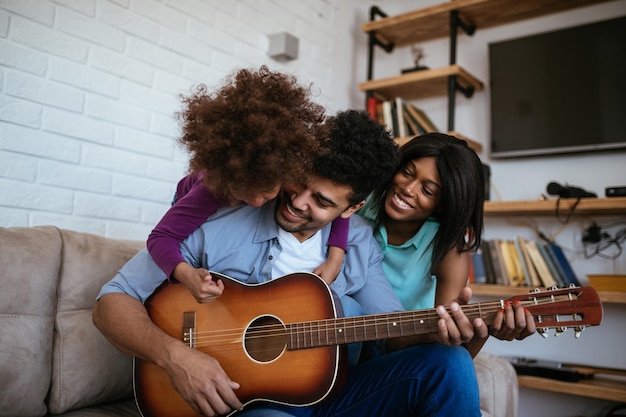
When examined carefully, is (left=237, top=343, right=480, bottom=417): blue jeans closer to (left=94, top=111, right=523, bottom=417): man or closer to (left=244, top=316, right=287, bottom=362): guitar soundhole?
(left=94, top=111, right=523, bottom=417): man

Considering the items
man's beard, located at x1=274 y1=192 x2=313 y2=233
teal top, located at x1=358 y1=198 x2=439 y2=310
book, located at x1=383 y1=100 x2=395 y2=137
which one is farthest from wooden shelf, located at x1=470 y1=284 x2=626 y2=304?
man's beard, located at x1=274 y1=192 x2=313 y2=233

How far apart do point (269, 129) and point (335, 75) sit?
2.32 m

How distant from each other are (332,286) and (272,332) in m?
0.24

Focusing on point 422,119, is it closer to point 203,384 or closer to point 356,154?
point 356,154

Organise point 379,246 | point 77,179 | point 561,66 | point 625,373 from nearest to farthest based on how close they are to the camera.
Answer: point 379,246
point 77,179
point 625,373
point 561,66

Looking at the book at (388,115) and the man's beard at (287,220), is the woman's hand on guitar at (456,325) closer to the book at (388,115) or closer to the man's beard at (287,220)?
the man's beard at (287,220)

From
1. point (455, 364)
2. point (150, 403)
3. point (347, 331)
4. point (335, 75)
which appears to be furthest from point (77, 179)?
point (335, 75)

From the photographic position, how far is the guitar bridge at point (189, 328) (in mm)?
1327

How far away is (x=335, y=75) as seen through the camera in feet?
11.1

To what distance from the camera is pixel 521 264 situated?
265 cm

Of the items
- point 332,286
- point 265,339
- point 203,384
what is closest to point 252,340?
point 265,339

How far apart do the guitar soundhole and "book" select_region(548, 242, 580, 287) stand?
1.77 m

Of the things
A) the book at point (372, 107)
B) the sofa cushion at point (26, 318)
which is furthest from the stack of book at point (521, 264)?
the sofa cushion at point (26, 318)

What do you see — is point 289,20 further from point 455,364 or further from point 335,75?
point 455,364
